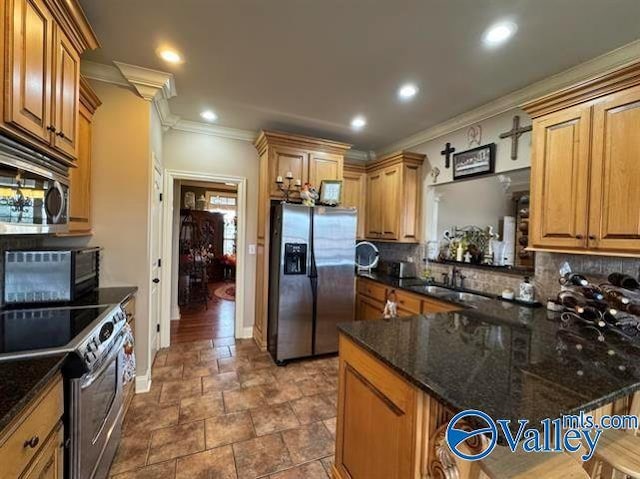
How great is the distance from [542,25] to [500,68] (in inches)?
18.8

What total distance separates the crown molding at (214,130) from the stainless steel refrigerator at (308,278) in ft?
3.47

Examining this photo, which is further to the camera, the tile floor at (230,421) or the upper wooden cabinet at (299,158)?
the upper wooden cabinet at (299,158)

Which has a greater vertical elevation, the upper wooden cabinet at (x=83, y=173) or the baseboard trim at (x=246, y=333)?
the upper wooden cabinet at (x=83, y=173)

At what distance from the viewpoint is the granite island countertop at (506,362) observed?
3.03ft

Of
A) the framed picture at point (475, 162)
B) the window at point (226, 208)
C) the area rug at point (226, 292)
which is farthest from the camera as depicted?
the window at point (226, 208)

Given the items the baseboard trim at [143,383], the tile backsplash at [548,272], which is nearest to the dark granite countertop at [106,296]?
the baseboard trim at [143,383]

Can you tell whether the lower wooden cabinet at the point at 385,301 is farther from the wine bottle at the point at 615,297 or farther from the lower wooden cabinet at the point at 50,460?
the lower wooden cabinet at the point at 50,460

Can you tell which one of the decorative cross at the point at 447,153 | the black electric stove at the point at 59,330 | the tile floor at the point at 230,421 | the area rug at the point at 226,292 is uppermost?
the decorative cross at the point at 447,153

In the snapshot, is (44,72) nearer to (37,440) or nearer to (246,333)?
(37,440)

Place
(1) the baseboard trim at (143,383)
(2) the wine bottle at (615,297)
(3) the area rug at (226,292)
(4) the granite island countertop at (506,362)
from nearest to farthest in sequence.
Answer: (4) the granite island countertop at (506,362) < (2) the wine bottle at (615,297) < (1) the baseboard trim at (143,383) < (3) the area rug at (226,292)

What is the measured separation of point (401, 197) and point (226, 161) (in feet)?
7.33

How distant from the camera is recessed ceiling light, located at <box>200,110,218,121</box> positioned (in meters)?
3.20

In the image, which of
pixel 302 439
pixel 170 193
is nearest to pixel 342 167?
pixel 170 193

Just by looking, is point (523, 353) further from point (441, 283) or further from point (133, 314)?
point (133, 314)
